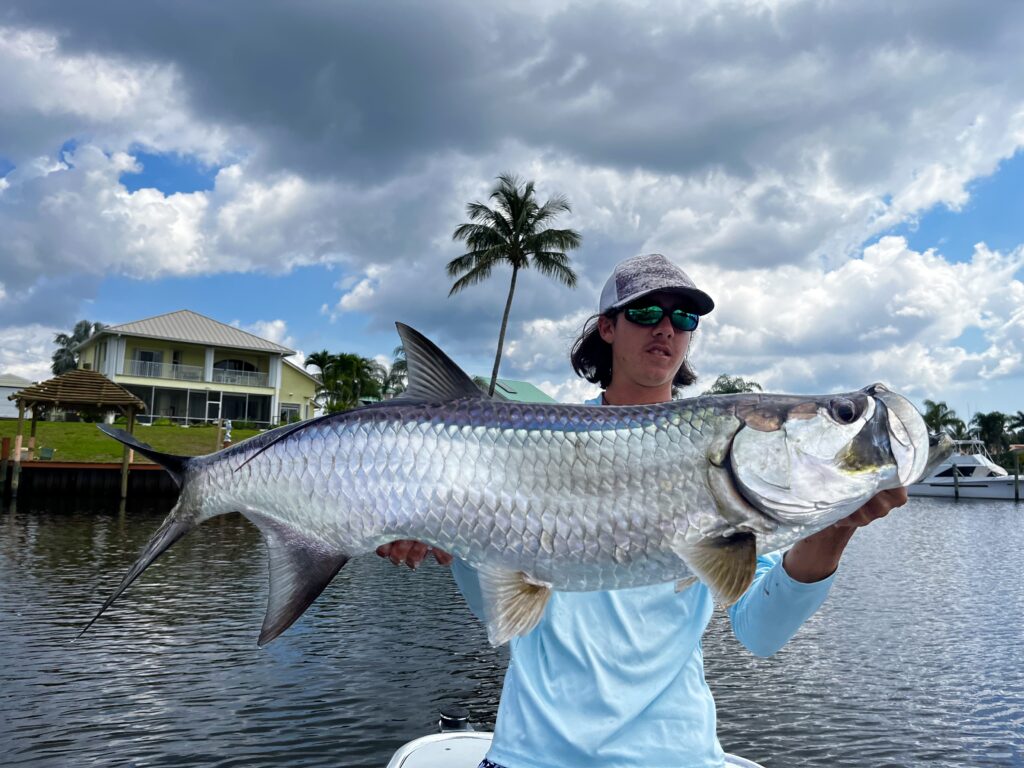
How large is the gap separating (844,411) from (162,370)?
2394 inches

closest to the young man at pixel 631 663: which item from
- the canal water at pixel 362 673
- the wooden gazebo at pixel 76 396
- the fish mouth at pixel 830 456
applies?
the fish mouth at pixel 830 456

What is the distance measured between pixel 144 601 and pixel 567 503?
53.7 feet

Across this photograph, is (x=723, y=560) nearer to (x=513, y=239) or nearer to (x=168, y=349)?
(x=513, y=239)

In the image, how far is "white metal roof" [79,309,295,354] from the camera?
56188 millimetres

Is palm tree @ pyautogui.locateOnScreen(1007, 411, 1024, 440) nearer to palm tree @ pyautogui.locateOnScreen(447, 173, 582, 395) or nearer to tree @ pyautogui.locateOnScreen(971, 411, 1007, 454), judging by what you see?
tree @ pyautogui.locateOnScreen(971, 411, 1007, 454)

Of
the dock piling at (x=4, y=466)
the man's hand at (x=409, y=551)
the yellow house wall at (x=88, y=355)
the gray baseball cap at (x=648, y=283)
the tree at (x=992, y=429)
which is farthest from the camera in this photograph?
the tree at (x=992, y=429)

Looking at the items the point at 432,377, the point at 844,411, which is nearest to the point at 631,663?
the point at 844,411

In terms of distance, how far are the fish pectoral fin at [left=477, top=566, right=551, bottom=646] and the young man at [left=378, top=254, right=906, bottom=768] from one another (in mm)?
202

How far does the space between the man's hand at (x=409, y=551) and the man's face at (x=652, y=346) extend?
3.58 ft

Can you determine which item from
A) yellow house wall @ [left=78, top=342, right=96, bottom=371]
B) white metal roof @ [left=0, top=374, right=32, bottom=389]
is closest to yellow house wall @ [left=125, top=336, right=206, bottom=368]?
yellow house wall @ [left=78, top=342, right=96, bottom=371]

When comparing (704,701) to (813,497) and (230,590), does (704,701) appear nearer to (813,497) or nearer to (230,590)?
(813,497)

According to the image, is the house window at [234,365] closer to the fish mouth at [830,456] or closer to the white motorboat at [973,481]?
the white motorboat at [973,481]

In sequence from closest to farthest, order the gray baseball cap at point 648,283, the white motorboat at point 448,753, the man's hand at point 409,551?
the man's hand at point 409,551 → the gray baseball cap at point 648,283 → the white motorboat at point 448,753

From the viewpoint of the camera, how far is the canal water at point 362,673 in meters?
9.48
